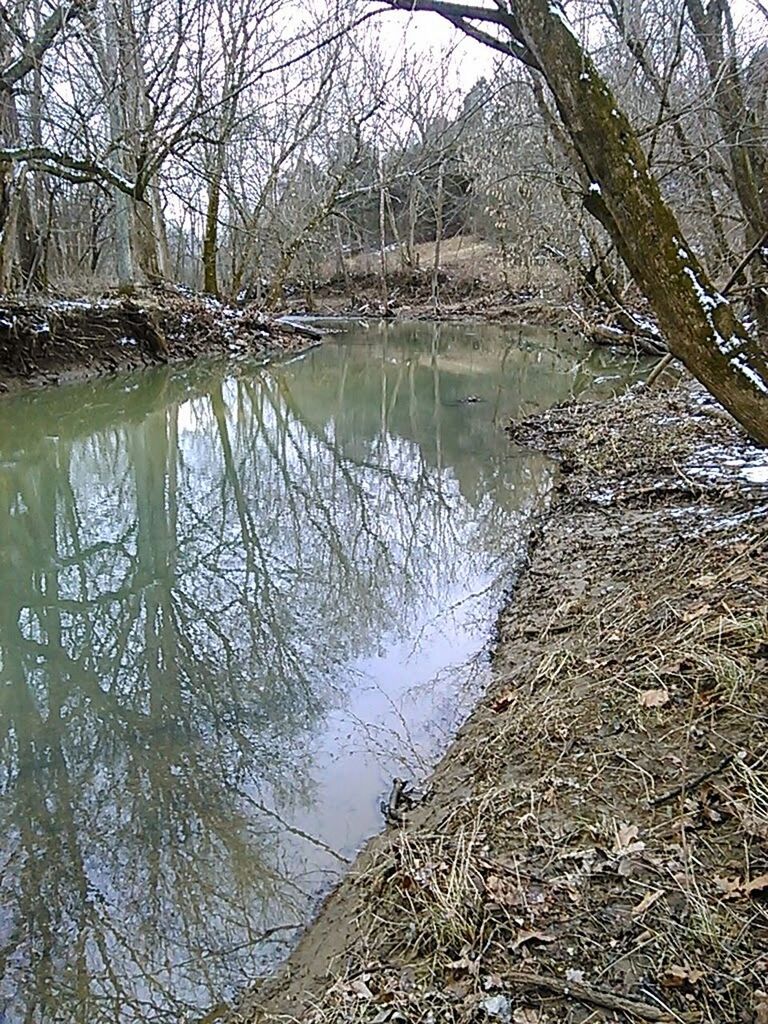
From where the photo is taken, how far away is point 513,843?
2779 millimetres

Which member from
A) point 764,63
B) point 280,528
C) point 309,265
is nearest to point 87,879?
point 280,528

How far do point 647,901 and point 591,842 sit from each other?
1.20 ft

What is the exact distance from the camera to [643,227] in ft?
13.8

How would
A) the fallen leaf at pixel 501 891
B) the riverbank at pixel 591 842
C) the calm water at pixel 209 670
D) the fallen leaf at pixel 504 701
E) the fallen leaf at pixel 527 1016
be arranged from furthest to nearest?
the fallen leaf at pixel 504 701 → the calm water at pixel 209 670 → the fallen leaf at pixel 501 891 → the riverbank at pixel 591 842 → the fallen leaf at pixel 527 1016

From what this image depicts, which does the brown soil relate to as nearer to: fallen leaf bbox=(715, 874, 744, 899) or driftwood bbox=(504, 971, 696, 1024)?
fallen leaf bbox=(715, 874, 744, 899)

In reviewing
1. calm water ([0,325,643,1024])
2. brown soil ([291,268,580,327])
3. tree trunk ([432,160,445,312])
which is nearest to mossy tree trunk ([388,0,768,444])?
calm water ([0,325,643,1024])

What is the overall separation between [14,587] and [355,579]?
95.0 inches

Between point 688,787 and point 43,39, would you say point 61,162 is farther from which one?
point 688,787

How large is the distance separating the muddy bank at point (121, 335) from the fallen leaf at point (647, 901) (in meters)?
12.8

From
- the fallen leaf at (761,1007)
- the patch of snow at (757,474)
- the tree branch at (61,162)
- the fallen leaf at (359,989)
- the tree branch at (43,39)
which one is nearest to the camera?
the fallen leaf at (761,1007)

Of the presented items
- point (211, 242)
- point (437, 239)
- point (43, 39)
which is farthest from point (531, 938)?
point (437, 239)

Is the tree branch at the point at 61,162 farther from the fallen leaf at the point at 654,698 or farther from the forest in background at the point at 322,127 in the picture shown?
the fallen leaf at the point at 654,698

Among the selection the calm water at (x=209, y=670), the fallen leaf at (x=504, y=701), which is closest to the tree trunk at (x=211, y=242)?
the calm water at (x=209, y=670)

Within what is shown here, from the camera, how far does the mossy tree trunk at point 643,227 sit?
→ 13.6 ft
